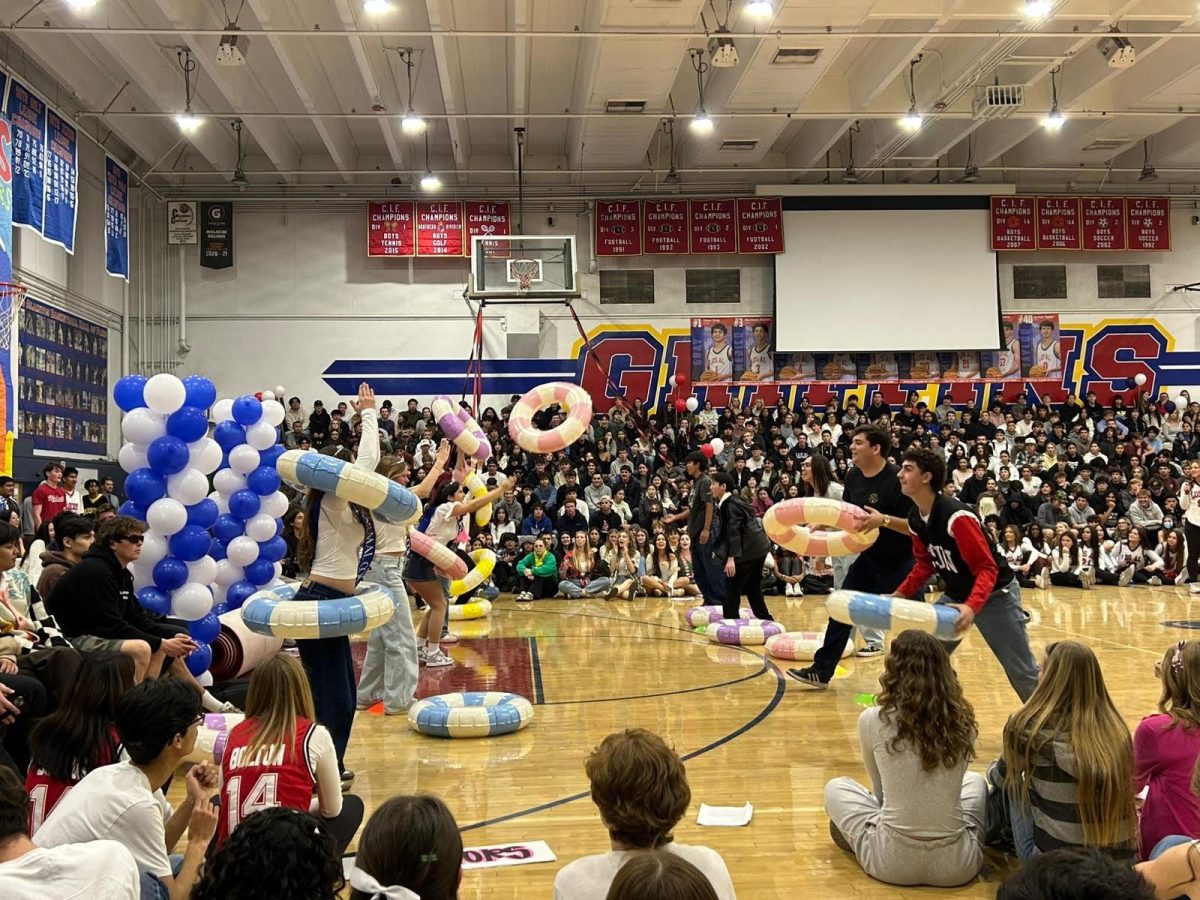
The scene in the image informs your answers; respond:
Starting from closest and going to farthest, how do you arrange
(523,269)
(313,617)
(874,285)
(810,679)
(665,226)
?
(313,617), (810,679), (523,269), (874,285), (665,226)

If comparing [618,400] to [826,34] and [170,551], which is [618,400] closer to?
[826,34]

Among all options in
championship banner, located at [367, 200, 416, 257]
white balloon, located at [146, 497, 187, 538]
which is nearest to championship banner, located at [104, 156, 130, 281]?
championship banner, located at [367, 200, 416, 257]

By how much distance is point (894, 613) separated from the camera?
18.2ft

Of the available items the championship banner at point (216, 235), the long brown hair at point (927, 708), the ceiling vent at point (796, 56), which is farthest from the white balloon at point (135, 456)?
the championship banner at point (216, 235)

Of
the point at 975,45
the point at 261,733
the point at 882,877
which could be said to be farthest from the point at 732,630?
the point at 975,45

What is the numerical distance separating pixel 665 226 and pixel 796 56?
691 cm

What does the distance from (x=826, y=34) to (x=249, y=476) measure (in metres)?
9.82

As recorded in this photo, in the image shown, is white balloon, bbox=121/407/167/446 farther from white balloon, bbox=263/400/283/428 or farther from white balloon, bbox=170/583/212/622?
white balloon, bbox=263/400/283/428

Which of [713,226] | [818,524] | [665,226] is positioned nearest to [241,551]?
[818,524]

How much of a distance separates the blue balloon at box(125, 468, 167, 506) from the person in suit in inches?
184

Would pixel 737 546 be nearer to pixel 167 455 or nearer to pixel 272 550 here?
pixel 272 550

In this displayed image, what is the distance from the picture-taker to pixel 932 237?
2169 centimetres

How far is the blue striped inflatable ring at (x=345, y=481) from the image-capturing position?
16.0 ft

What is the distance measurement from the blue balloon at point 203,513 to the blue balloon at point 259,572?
0.88 metres
